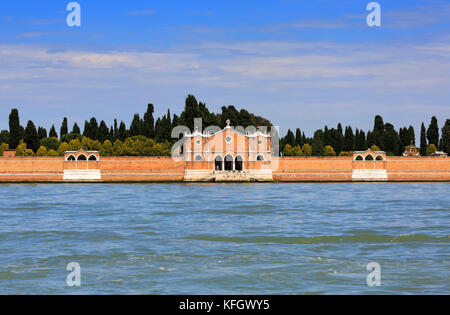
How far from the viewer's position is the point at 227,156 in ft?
145

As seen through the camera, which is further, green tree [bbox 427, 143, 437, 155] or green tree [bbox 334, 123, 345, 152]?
green tree [bbox 427, 143, 437, 155]

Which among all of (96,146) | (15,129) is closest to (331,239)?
(96,146)

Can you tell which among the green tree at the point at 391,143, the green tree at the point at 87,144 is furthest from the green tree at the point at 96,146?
the green tree at the point at 391,143

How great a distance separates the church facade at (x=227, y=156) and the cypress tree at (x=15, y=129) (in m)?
15.4

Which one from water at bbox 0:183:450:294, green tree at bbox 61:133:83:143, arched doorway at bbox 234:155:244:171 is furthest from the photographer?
green tree at bbox 61:133:83:143

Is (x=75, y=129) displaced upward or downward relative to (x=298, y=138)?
upward

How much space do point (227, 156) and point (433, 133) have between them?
20857mm

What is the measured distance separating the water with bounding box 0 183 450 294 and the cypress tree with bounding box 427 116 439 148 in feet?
100.0

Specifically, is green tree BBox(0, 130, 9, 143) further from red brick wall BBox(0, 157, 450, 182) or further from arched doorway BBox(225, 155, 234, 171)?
arched doorway BBox(225, 155, 234, 171)

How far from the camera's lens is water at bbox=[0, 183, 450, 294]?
33.7 feet

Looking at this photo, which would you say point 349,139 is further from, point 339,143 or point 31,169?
point 31,169

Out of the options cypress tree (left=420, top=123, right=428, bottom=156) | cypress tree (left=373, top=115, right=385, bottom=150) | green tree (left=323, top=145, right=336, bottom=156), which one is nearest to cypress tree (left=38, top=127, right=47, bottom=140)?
green tree (left=323, top=145, right=336, bottom=156)

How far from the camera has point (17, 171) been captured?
43094 mm
